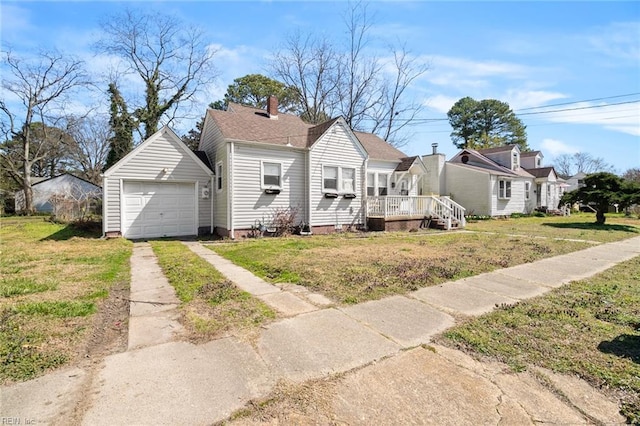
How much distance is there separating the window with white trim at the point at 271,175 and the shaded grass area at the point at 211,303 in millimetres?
6170

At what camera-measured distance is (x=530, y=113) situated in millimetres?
22688

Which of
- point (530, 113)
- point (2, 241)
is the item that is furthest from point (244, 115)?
point (530, 113)

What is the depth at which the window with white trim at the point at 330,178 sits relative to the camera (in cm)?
1399

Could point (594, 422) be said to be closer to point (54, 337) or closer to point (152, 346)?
point (152, 346)

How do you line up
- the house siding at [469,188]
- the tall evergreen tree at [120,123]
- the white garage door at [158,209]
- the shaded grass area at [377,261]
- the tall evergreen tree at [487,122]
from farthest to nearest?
the tall evergreen tree at [487,122]
the tall evergreen tree at [120,123]
the house siding at [469,188]
the white garage door at [158,209]
the shaded grass area at [377,261]

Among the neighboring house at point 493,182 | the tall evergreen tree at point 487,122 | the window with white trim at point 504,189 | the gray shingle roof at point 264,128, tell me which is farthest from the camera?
the tall evergreen tree at point 487,122

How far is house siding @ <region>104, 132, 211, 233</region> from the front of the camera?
37.6ft

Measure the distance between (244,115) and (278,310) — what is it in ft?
40.4

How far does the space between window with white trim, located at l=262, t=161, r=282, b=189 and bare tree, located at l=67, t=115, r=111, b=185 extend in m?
29.7

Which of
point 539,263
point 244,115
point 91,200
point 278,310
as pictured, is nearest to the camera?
point 278,310

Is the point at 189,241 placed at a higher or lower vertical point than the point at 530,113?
lower

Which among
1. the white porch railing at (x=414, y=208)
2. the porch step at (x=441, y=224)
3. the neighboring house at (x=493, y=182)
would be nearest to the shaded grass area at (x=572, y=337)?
the white porch railing at (x=414, y=208)

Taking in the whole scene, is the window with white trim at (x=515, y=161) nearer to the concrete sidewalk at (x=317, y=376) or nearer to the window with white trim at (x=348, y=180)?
the window with white trim at (x=348, y=180)

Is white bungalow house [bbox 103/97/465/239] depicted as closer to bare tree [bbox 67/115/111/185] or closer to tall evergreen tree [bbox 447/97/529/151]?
bare tree [bbox 67/115/111/185]
